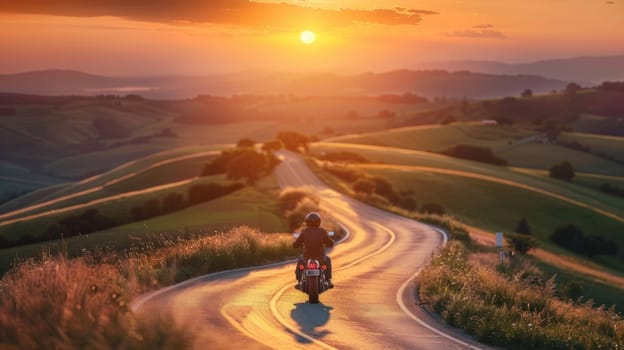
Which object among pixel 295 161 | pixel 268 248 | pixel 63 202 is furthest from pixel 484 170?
pixel 268 248

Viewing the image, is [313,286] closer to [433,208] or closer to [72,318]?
[72,318]

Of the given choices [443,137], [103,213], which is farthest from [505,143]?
[103,213]

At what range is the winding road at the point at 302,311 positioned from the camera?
13.5 meters

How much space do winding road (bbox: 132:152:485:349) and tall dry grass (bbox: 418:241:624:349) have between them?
18.6 inches

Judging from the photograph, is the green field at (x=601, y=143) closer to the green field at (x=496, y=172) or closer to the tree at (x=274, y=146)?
the green field at (x=496, y=172)

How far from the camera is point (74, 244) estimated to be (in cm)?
4791

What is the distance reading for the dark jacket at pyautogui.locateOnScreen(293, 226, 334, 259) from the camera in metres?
17.8

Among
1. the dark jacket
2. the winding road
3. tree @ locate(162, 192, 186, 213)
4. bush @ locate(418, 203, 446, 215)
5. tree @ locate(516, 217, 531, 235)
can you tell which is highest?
the dark jacket

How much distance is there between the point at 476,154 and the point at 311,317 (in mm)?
145077

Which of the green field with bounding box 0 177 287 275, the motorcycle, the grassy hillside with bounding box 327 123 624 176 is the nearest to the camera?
the motorcycle

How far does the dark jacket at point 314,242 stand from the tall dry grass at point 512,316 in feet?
9.99

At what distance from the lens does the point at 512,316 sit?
15633 mm

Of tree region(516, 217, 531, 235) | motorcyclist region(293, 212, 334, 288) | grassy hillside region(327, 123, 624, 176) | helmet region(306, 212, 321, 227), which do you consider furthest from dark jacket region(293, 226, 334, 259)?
grassy hillside region(327, 123, 624, 176)

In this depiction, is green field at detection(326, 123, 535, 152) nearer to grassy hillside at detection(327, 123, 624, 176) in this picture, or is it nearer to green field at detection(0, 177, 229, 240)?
grassy hillside at detection(327, 123, 624, 176)
